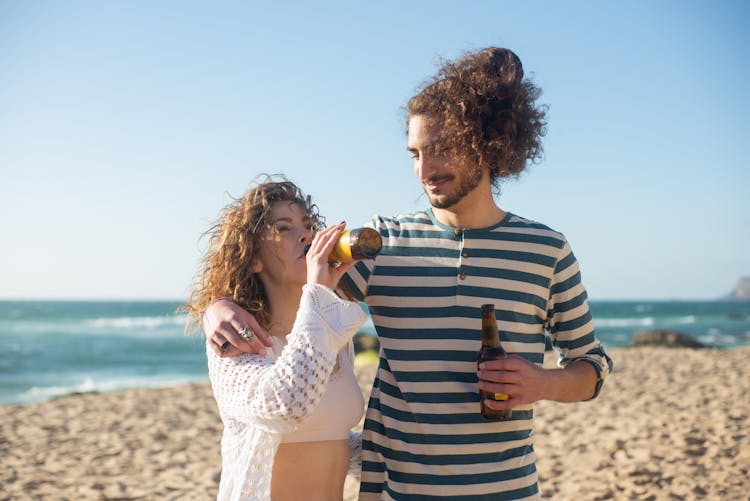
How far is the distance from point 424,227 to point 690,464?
438 centimetres

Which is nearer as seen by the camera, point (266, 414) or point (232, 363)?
point (266, 414)

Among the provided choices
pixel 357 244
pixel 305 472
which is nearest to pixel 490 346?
pixel 357 244

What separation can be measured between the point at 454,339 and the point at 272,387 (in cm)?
73

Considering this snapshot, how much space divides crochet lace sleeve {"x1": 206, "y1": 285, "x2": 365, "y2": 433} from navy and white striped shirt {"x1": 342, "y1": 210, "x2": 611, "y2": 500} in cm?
30

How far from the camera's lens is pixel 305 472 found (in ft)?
8.46

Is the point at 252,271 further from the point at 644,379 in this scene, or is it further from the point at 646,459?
the point at 644,379

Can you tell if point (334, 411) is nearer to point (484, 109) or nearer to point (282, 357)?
point (282, 357)

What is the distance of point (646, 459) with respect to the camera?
20.1 ft

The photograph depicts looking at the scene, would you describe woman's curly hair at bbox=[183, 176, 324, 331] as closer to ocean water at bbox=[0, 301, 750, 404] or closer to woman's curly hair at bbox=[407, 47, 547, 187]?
woman's curly hair at bbox=[407, 47, 547, 187]

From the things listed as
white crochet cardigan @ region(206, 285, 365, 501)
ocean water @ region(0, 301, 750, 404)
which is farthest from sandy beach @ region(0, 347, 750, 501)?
white crochet cardigan @ region(206, 285, 365, 501)

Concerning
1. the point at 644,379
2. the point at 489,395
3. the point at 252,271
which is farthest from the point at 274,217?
the point at 644,379

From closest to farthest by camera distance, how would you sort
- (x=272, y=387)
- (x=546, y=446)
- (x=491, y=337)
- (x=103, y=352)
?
1. (x=272, y=387)
2. (x=491, y=337)
3. (x=546, y=446)
4. (x=103, y=352)

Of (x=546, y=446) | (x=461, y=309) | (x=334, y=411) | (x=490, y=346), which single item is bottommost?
(x=546, y=446)

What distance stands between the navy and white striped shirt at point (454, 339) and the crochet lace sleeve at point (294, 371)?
0.99 feet
